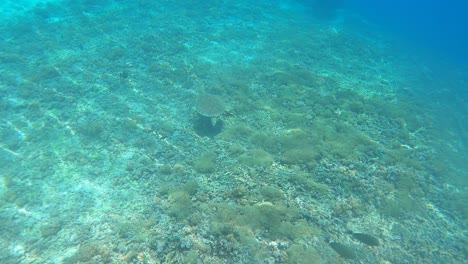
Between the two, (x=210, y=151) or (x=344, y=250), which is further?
(x=210, y=151)

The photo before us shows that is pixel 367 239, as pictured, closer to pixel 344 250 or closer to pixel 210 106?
pixel 344 250

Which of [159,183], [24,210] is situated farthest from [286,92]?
[24,210]

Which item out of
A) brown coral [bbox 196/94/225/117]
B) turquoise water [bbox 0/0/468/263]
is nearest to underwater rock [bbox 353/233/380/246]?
turquoise water [bbox 0/0/468/263]

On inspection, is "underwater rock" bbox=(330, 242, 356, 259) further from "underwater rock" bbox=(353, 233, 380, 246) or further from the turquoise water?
"underwater rock" bbox=(353, 233, 380, 246)

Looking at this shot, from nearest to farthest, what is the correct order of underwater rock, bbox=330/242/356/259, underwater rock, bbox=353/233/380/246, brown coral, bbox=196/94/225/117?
underwater rock, bbox=330/242/356/259 < underwater rock, bbox=353/233/380/246 < brown coral, bbox=196/94/225/117

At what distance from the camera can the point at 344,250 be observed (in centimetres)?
707

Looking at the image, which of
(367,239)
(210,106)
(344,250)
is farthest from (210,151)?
(367,239)

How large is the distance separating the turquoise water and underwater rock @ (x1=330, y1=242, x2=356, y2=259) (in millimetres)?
34

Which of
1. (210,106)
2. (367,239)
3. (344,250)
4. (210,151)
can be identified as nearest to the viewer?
(344,250)

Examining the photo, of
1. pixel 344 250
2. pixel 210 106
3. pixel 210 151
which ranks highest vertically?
pixel 210 106

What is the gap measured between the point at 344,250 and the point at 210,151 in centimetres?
550

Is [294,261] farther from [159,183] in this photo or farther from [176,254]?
[159,183]

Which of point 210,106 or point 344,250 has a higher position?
point 210,106

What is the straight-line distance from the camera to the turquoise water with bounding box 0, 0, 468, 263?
Answer: 729cm
